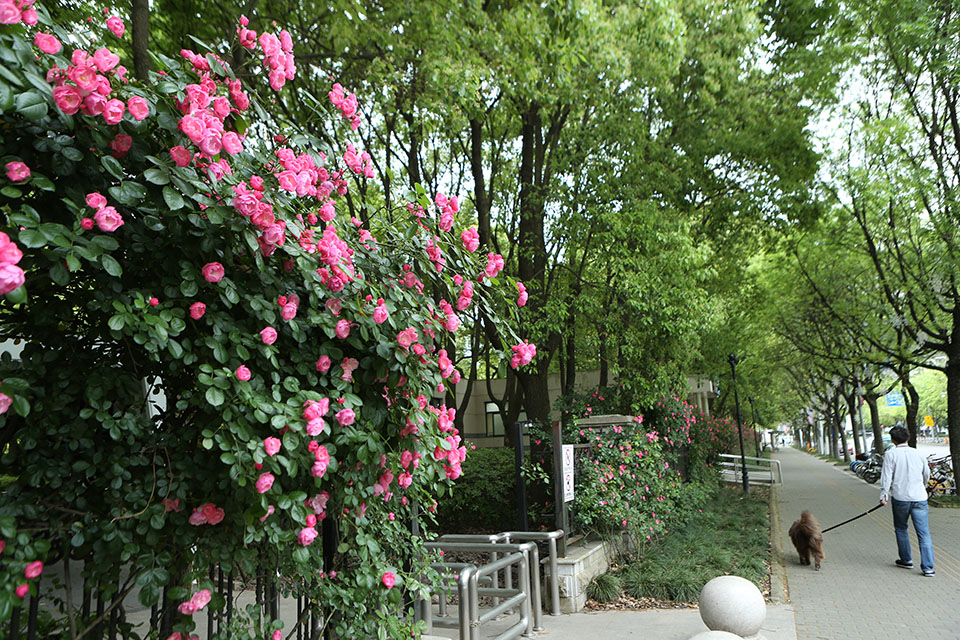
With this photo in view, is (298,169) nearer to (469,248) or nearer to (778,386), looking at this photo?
(469,248)

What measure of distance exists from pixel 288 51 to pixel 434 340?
148 centimetres

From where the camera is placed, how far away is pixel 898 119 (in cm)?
1427

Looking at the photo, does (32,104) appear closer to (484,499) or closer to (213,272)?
(213,272)

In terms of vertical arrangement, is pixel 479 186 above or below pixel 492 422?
above

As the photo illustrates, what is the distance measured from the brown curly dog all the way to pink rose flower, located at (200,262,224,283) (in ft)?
32.5

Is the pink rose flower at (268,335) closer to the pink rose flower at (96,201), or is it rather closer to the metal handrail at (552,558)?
the pink rose flower at (96,201)

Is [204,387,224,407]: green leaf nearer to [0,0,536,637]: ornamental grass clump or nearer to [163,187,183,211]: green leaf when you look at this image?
[0,0,536,637]: ornamental grass clump

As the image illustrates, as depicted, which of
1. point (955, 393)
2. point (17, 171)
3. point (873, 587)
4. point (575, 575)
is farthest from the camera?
point (955, 393)

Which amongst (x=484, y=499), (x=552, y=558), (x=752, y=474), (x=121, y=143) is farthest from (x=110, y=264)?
(x=752, y=474)

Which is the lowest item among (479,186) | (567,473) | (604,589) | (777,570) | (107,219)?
(777,570)

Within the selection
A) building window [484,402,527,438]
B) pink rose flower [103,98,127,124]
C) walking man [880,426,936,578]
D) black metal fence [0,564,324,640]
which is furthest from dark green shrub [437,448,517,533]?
building window [484,402,527,438]

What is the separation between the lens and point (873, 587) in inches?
338

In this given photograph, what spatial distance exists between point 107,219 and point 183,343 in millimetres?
564

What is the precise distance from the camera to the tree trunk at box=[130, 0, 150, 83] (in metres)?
4.66
